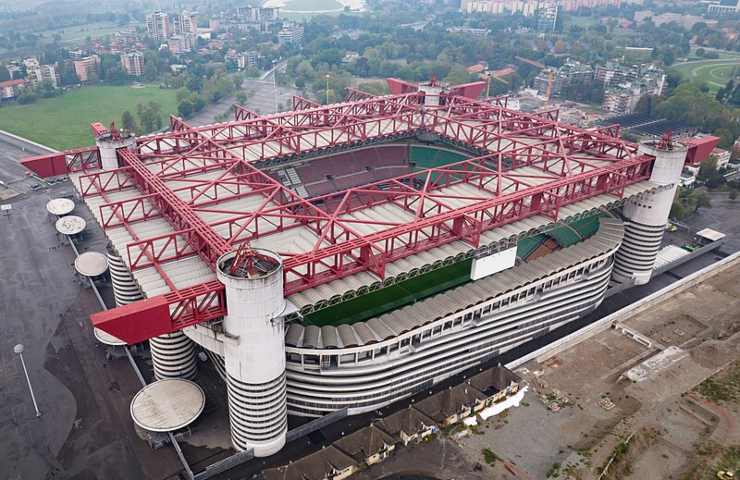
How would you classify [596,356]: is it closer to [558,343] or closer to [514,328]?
[558,343]

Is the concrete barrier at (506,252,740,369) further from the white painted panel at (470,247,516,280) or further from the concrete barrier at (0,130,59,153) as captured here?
the concrete barrier at (0,130,59,153)

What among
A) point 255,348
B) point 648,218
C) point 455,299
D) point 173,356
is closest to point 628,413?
point 455,299

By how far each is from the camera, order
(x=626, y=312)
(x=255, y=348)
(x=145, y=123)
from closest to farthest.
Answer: (x=255, y=348) → (x=626, y=312) → (x=145, y=123)

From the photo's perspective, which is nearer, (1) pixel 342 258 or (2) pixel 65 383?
(1) pixel 342 258

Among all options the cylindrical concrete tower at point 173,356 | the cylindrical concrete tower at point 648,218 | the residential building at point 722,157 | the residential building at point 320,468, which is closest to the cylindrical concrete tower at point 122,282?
the cylindrical concrete tower at point 173,356

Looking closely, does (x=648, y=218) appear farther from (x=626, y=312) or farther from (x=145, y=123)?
(x=145, y=123)

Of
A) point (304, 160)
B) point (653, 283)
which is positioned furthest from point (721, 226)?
point (304, 160)

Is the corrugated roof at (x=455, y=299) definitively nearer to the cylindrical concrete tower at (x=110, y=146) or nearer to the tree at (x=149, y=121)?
the cylindrical concrete tower at (x=110, y=146)
